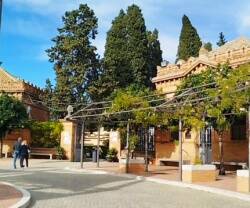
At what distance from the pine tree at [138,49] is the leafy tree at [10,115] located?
12.5 meters

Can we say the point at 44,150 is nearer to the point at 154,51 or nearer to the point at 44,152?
the point at 44,152

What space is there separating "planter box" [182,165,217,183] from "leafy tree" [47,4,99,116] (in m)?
25.3

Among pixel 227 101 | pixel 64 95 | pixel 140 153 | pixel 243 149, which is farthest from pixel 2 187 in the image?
pixel 64 95

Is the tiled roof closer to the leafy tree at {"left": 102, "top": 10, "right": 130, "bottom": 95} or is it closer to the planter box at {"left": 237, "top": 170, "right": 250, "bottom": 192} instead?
the leafy tree at {"left": 102, "top": 10, "right": 130, "bottom": 95}

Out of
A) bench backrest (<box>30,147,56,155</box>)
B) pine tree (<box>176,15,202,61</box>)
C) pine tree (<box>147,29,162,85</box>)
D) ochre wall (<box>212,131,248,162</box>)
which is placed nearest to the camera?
ochre wall (<box>212,131,248,162</box>)

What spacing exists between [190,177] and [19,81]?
30.5 m

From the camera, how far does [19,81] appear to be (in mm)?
47062

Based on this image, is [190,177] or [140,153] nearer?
[190,177]

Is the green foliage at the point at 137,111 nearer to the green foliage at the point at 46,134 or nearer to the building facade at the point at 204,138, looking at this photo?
the building facade at the point at 204,138

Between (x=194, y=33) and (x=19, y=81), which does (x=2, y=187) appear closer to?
(x=19, y=81)

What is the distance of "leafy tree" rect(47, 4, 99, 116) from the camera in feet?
146

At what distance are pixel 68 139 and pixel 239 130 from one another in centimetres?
1406

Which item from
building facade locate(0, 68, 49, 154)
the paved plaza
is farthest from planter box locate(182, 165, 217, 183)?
building facade locate(0, 68, 49, 154)

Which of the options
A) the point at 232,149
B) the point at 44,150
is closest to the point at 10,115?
the point at 44,150
